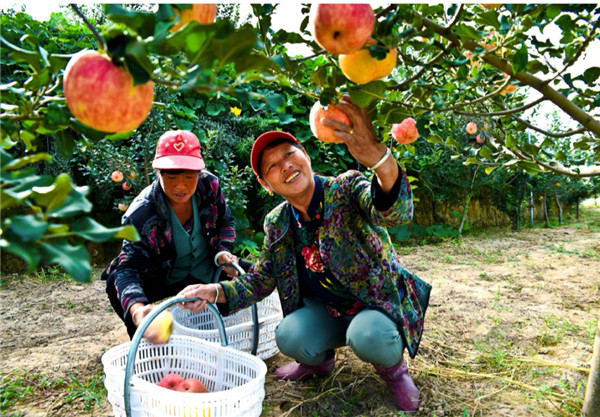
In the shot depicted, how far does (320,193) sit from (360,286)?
0.39 metres

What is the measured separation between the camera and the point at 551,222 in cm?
795

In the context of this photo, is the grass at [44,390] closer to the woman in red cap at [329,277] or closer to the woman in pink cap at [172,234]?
the woman in pink cap at [172,234]

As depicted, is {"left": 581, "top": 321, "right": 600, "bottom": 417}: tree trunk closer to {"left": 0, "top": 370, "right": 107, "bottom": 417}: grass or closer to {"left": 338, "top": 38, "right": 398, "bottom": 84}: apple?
{"left": 338, "top": 38, "right": 398, "bottom": 84}: apple

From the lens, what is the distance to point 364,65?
85 cm

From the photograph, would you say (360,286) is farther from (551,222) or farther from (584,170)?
(551,222)

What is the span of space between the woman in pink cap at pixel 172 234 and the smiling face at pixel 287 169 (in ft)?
1.40

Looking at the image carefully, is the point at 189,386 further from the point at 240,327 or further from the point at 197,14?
the point at 197,14

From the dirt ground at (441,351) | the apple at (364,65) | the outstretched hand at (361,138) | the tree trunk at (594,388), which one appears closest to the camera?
the apple at (364,65)

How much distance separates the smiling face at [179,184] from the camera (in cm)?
201

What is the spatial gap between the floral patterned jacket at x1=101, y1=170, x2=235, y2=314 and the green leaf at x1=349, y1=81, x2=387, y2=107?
1.29m

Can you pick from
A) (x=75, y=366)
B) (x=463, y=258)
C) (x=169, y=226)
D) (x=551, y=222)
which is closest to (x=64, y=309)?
(x=75, y=366)

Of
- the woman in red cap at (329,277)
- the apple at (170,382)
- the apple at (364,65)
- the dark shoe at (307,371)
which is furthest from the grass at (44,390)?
the apple at (364,65)

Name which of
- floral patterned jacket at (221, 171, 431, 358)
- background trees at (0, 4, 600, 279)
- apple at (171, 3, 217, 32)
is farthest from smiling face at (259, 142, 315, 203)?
apple at (171, 3, 217, 32)

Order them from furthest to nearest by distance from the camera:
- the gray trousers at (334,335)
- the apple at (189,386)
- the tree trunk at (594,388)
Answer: the gray trousers at (334,335)
the apple at (189,386)
the tree trunk at (594,388)
